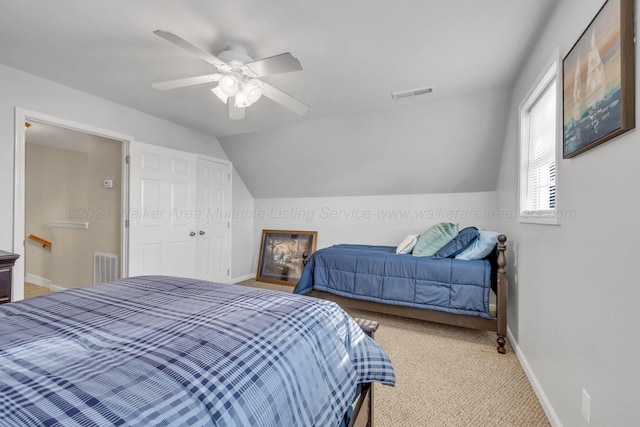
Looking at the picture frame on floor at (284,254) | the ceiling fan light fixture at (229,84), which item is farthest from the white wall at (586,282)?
the picture frame on floor at (284,254)

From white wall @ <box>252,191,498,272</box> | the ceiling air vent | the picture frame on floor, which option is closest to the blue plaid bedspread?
the ceiling air vent

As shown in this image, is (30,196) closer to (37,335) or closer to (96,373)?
(37,335)

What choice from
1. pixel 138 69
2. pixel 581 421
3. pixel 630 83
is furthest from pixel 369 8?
pixel 581 421

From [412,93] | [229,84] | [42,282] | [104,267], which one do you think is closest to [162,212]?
[104,267]

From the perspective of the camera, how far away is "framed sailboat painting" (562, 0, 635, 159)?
996 mm

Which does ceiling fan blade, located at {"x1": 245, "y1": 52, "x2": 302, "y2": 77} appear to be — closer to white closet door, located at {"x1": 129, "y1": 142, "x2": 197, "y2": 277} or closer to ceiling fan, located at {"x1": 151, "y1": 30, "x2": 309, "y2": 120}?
ceiling fan, located at {"x1": 151, "y1": 30, "x2": 309, "y2": 120}

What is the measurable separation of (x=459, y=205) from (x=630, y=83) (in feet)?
9.65

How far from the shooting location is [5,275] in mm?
2025

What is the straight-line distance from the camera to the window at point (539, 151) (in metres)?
1.84

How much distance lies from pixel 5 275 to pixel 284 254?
3.22 m

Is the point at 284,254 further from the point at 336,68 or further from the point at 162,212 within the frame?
the point at 336,68

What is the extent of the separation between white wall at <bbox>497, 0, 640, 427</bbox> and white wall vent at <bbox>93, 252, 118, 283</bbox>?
409 centimetres

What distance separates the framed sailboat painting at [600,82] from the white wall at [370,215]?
1943 millimetres

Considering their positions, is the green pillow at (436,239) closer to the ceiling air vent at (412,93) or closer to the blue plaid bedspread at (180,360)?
the ceiling air vent at (412,93)
